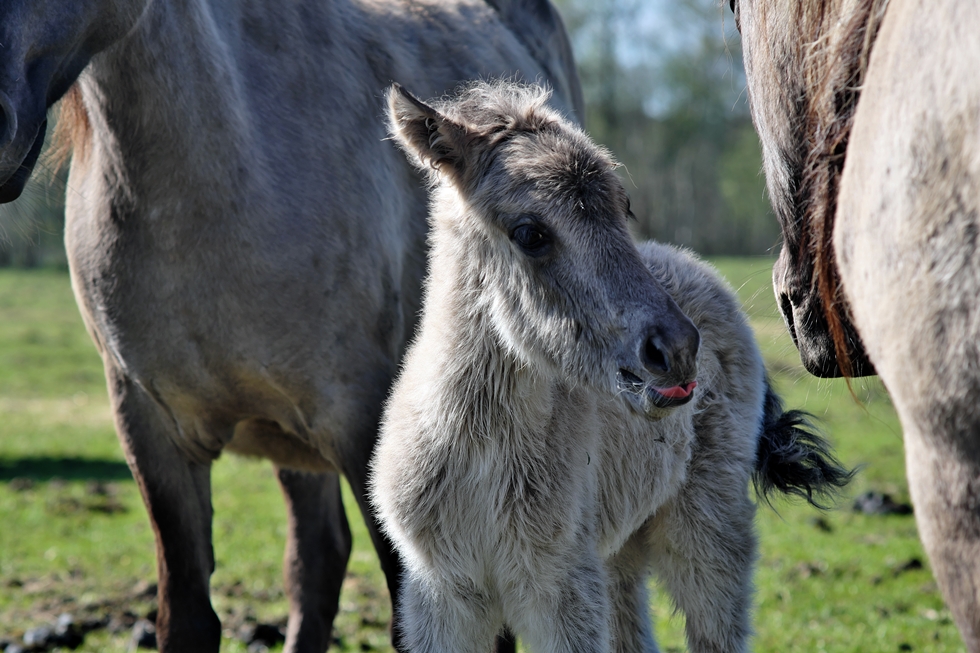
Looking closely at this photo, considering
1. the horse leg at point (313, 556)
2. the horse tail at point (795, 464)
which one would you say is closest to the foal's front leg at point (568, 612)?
the horse tail at point (795, 464)

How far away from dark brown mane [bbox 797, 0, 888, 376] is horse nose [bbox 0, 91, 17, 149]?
1.89m

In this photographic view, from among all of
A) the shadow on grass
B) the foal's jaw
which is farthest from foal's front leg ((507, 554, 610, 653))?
the shadow on grass

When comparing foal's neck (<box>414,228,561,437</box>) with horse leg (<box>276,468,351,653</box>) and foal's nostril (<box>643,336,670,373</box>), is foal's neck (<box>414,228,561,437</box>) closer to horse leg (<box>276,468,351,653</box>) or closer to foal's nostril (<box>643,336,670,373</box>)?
foal's nostril (<box>643,336,670,373</box>)

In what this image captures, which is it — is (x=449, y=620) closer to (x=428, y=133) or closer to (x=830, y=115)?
(x=428, y=133)

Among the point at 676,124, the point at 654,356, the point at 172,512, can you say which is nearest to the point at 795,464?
the point at 654,356

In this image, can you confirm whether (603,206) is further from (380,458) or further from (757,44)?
(380,458)

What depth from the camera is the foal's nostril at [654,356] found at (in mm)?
2287

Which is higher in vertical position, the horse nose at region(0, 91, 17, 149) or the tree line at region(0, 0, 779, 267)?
the horse nose at region(0, 91, 17, 149)

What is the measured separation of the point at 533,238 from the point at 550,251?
0.06 metres

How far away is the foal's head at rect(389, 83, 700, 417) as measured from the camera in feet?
7.72

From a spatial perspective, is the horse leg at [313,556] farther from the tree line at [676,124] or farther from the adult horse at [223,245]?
the tree line at [676,124]

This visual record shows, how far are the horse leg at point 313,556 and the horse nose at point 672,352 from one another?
239 centimetres

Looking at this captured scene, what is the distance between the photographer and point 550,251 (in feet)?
8.34

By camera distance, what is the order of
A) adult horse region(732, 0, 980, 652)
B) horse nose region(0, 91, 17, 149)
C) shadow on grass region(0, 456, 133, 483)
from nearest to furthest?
adult horse region(732, 0, 980, 652) < horse nose region(0, 91, 17, 149) < shadow on grass region(0, 456, 133, 483)
